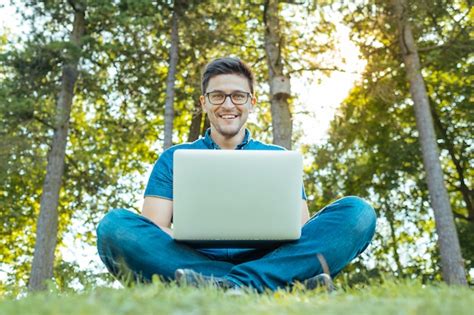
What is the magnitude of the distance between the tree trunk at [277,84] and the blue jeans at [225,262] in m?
7.07

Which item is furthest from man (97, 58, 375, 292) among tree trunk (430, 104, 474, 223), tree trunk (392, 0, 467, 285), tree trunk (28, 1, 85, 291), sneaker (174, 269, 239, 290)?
tree trunk (430, 104, 474, 223)

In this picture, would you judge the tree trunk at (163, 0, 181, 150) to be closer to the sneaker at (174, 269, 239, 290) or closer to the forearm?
the forearm

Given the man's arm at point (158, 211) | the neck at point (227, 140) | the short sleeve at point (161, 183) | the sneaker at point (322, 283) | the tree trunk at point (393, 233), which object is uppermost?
the neck at point (227, 140)

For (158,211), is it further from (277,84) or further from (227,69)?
(277,84)

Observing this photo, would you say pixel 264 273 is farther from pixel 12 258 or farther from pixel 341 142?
pixel 12 258

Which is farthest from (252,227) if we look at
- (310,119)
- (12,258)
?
(12,258)

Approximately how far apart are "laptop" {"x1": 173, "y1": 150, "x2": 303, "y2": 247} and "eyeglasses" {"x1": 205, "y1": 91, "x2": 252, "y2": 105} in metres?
0.95

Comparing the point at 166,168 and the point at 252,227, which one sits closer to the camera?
the point at 252,227

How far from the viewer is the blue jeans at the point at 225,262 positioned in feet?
10.6

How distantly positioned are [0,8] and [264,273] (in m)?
11.5

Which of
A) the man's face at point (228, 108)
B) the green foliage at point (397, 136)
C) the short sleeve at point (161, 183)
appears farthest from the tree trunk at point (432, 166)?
the short sleeve at point (161, 183)

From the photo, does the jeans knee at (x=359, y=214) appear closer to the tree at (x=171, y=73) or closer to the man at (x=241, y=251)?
the man at (x=241, y=251)

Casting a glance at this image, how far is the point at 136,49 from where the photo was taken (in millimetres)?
13859

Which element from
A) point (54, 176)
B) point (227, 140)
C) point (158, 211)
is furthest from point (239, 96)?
point (54, 176)
